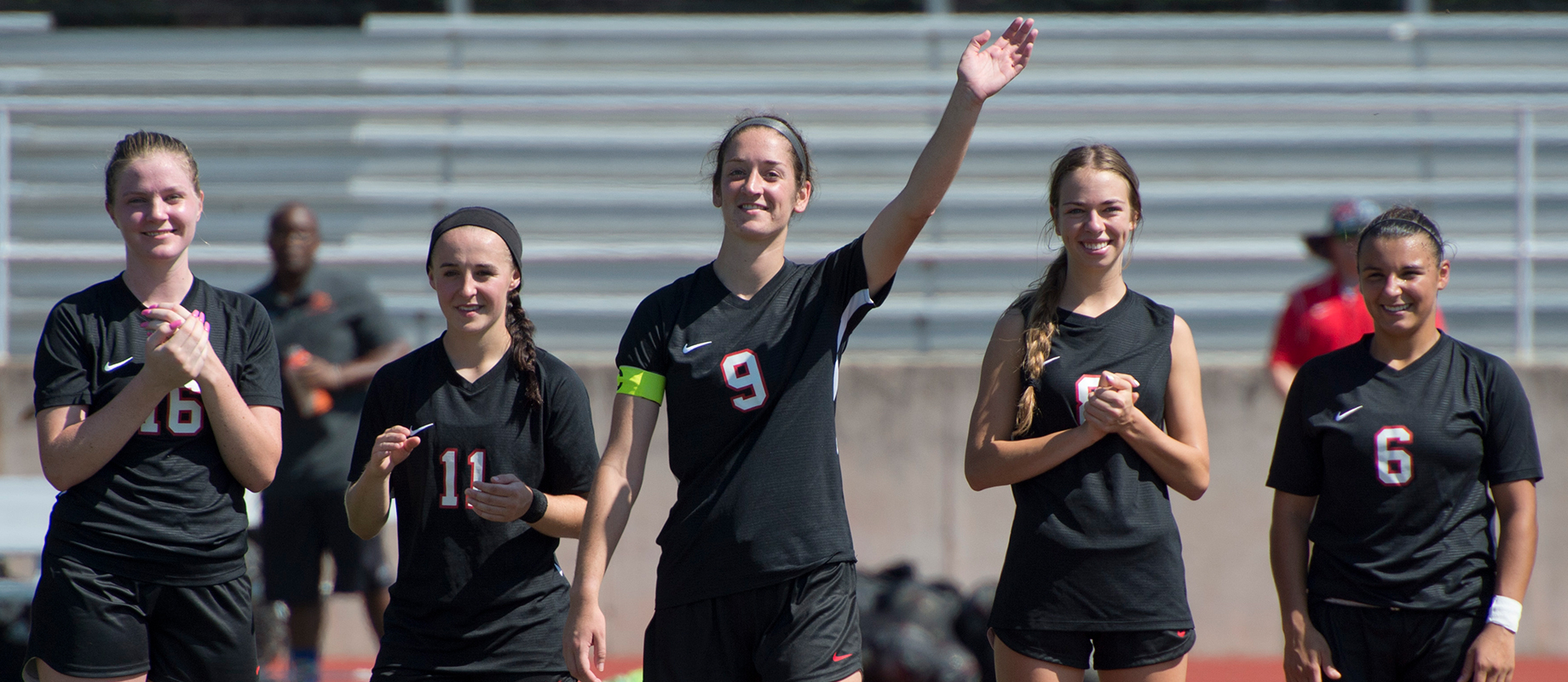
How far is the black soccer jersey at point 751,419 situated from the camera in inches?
110

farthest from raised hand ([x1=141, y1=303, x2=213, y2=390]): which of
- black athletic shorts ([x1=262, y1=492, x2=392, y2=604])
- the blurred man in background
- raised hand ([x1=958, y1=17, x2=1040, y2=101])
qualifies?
black athletic shorts ([x1=262, y1=492, x2=392, y2=604])

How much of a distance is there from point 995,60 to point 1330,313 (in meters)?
2.76

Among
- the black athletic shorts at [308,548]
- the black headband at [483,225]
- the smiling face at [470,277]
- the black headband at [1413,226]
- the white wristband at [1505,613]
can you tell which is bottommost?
the black athletic shorts at [308,548]

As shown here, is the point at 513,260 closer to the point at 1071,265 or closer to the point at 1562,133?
the point at 1071,265

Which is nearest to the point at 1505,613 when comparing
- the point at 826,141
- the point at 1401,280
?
the point at 1401,280

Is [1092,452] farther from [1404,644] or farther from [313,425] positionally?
[313,425]

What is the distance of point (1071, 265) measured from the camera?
3.26 metres

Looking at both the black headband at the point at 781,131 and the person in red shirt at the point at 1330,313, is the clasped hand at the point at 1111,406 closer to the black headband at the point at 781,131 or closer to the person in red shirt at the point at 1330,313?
the black headband at the point at 781,131

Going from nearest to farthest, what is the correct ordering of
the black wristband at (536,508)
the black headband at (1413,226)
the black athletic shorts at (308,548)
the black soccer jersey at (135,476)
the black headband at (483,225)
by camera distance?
the black wristband at (536,508) < the black soccer jersey at (135,476) < the black headband at (483,225) < the black headband at (1413,226) < the black athletic shorts at (308,548)

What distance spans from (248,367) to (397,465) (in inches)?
19.4

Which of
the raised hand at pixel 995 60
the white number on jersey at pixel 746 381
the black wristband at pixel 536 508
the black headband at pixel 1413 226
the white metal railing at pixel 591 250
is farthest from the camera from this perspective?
the white metal railing at pixel 591 250

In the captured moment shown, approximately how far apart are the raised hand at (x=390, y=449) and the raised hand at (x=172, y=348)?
0.44m

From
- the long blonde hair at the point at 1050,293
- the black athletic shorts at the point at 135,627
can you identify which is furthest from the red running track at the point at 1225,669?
the long blonde hair at the point at 1050,293

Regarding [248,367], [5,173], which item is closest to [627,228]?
[5,173]
